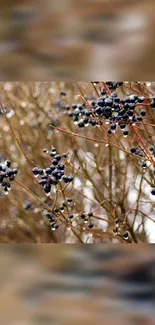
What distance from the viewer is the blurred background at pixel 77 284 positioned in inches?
15.4

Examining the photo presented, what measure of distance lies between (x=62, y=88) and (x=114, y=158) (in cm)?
48
